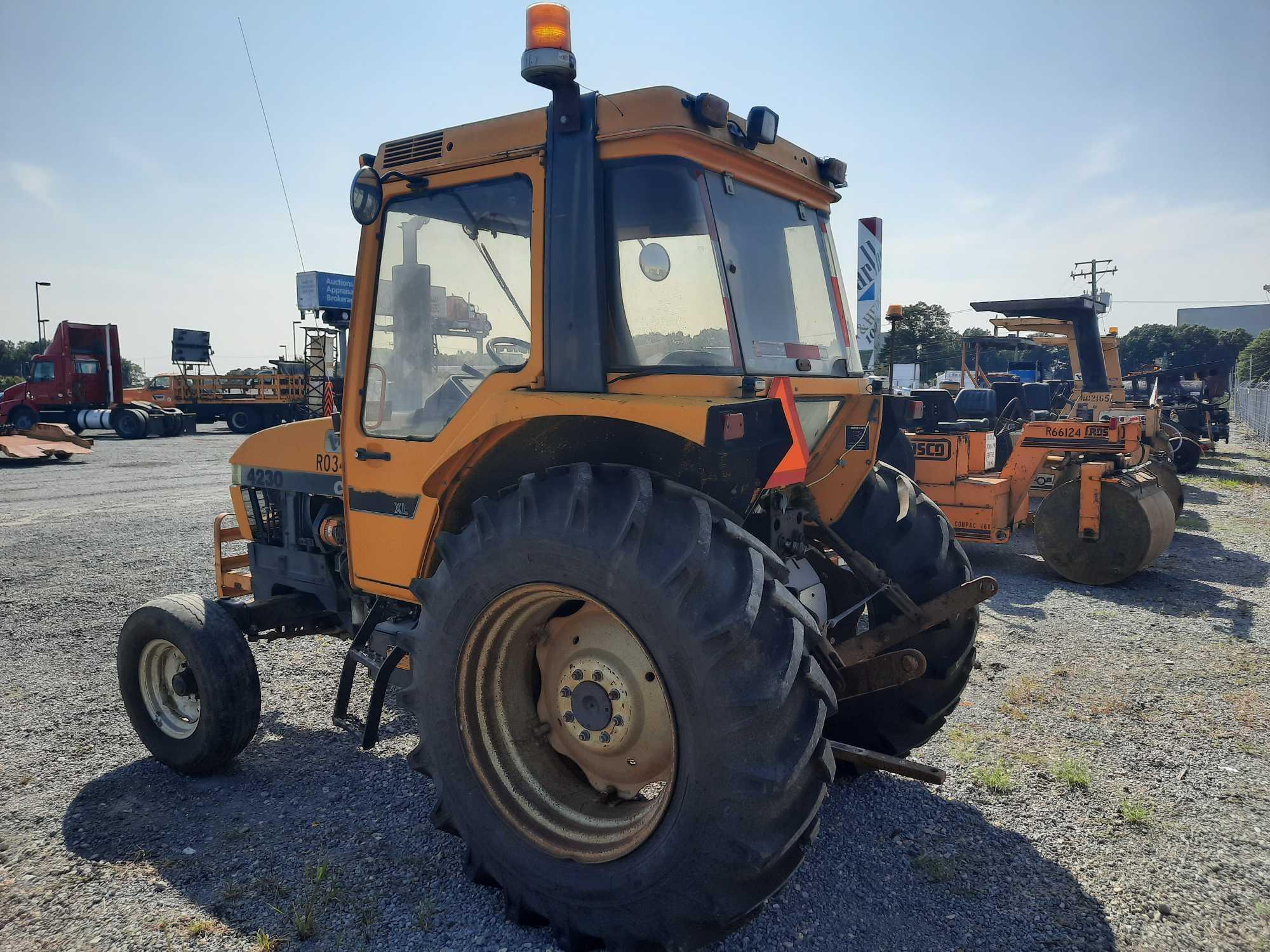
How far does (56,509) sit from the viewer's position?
1119cm

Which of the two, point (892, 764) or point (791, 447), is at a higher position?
point (791, 447)

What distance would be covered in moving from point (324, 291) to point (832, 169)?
223cm

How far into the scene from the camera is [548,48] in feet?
8.36

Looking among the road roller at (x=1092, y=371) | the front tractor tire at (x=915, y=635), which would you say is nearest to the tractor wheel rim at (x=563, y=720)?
the front tractor tire at (x=915, y=635)

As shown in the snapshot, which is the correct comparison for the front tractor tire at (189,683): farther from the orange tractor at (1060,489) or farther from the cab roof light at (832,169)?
the orange tractor at (1060,489)

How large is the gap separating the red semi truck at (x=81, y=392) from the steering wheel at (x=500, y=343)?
26.3 m

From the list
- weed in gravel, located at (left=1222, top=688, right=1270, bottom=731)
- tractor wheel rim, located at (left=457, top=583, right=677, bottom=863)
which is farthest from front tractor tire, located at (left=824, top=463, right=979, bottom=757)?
weed in gravel, located at (left=1222, top=688, right=1270, bottom=731)

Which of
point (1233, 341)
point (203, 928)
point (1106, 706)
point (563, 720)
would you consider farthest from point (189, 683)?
point (1233, 341)

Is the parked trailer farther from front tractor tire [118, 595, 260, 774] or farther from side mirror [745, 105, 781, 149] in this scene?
side mirror [745, 105, 781, 149]

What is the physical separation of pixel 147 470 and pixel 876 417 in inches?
666

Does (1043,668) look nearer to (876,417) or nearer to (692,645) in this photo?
(876,417)

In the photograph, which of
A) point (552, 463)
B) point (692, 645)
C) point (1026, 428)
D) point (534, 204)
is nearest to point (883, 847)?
point (692, 645)

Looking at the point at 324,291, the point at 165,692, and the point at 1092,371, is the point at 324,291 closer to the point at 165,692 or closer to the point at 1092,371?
the point at 165,692

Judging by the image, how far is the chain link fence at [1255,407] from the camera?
22391 millimetres
